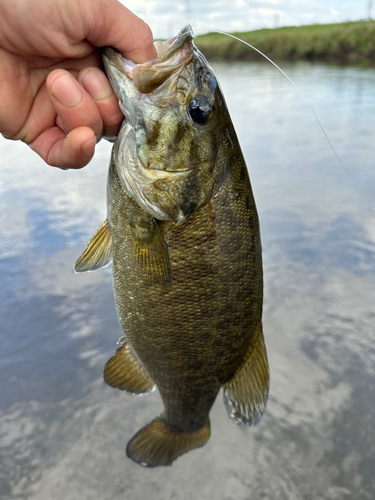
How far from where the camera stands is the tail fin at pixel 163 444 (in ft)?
6.43

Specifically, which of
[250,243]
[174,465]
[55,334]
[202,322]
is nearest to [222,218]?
[250,243]

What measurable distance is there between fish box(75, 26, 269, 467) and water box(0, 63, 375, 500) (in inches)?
36.3

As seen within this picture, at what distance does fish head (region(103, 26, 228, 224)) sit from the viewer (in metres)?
1.20

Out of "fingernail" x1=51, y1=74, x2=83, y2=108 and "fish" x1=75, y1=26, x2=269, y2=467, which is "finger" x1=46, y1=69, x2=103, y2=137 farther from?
"fish" x1=75, y1=26, x2=269, y2=467

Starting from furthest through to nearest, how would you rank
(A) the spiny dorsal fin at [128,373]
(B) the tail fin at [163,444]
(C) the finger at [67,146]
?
(B) the tail fin at [163,444] → (A) the spiny dorsal fin at [128,373] → (C) the finger at [67,146]

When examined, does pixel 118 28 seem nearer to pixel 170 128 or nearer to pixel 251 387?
pixel 170 128

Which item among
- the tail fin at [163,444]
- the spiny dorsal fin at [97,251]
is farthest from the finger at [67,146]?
the tail fin at [163,444]

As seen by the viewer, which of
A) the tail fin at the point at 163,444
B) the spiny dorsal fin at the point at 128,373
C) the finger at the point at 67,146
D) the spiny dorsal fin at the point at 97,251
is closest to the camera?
the finger at the point at 67,146

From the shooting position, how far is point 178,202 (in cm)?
131

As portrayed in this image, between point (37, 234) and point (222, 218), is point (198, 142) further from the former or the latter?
point (37, 234)

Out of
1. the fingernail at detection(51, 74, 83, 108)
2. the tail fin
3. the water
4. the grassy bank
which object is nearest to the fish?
the fingernail at detection(51, 74, 83, 108)

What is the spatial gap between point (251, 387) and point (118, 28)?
137cm

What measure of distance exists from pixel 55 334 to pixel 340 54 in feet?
58.1

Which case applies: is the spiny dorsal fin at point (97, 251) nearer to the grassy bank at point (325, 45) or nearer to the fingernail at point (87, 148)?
the fingernail at point (87, 148)
